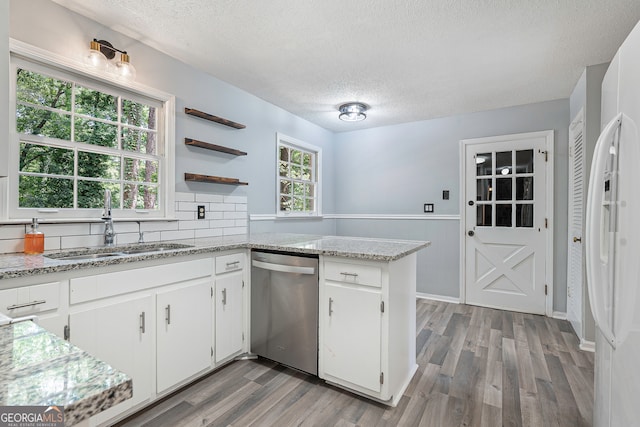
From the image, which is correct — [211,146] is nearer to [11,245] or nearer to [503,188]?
[11,245]

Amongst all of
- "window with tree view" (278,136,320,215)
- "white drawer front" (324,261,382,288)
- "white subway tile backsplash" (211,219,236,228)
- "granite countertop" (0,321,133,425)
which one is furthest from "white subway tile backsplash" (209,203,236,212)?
"granite countertop" (0,321,133,425)

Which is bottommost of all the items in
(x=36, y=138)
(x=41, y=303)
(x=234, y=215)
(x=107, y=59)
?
(x=41, y=303)

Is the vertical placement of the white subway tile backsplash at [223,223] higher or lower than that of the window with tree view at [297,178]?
lower

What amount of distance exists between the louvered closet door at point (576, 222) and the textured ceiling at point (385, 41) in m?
0.54

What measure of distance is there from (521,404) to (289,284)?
62.7 inches

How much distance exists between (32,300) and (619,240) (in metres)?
2.25

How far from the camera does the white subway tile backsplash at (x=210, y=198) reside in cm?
269

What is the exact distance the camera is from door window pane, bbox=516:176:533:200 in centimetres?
343

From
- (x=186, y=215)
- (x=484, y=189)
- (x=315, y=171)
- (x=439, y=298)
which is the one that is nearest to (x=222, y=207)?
(x=186, y=215)

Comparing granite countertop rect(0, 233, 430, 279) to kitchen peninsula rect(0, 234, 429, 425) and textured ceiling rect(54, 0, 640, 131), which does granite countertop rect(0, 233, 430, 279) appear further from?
textured ceiling rect(54, 0, 640, 131)

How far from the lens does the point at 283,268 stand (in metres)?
2.11

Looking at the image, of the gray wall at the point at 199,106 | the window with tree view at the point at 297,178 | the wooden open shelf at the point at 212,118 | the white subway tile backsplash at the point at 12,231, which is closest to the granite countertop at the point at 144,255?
the white subway tile backsplash at the point at 12,231

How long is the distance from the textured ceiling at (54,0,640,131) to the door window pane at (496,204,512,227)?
1.21 m

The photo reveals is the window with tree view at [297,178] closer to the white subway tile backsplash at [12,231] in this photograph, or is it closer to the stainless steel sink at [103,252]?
the stainless steel sink at [103,252]
